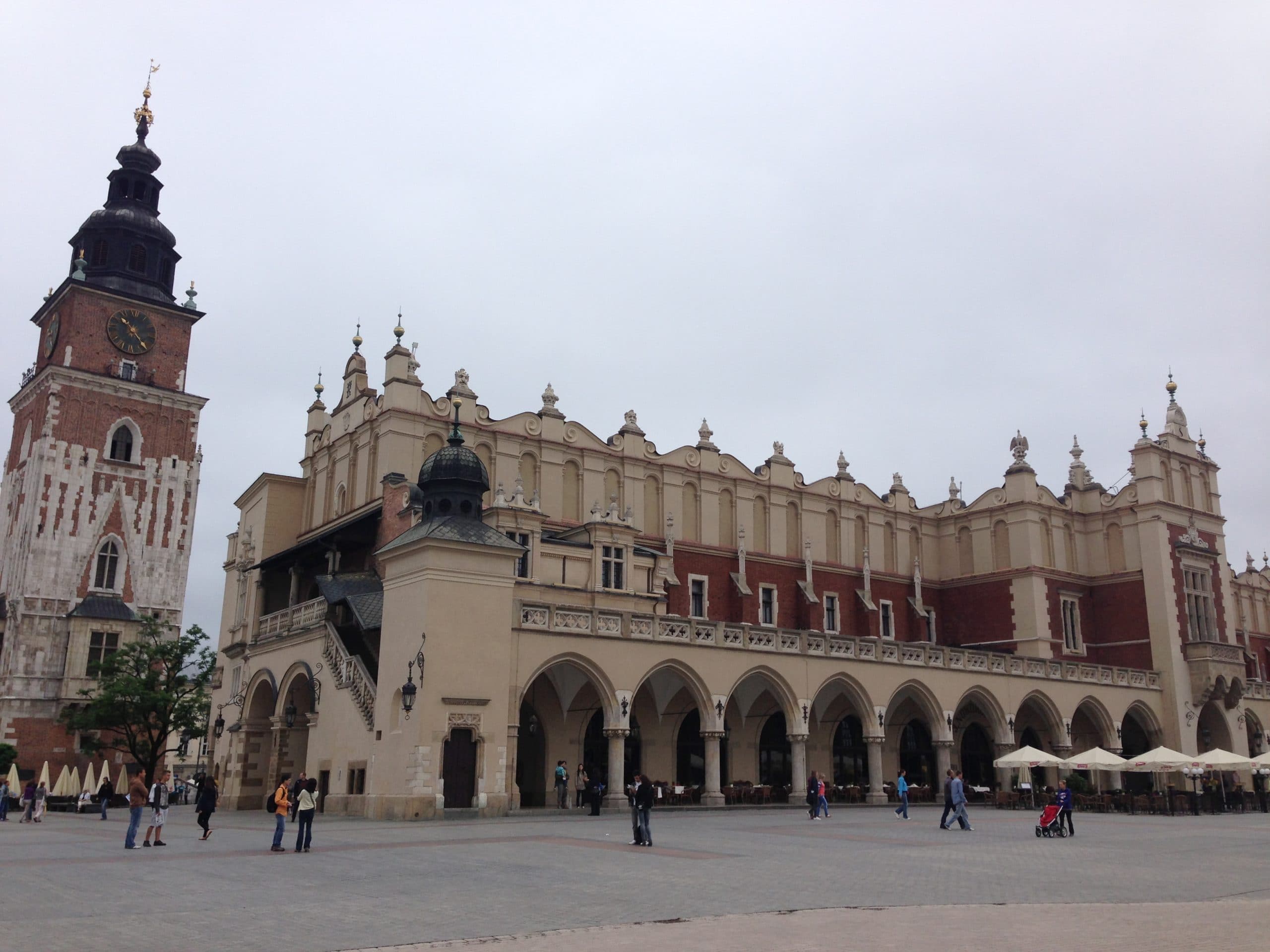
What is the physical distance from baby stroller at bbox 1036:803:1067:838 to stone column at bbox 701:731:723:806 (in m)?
12.3

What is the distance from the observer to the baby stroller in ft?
80.3

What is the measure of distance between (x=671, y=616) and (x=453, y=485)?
9.48 meters

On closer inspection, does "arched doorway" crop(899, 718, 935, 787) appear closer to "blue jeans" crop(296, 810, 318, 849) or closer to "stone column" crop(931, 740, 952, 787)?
"stone column" crop(931, 740, 952, 787)

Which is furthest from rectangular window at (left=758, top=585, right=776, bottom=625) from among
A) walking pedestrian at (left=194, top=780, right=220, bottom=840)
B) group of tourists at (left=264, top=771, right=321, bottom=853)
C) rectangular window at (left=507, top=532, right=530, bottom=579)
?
group of tourists at (left=264, top=771, right=321, bottom=853)

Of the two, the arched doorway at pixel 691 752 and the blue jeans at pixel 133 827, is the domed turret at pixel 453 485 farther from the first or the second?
the arched doorway at pixel 691 752

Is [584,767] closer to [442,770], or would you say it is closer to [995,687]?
[442,770]

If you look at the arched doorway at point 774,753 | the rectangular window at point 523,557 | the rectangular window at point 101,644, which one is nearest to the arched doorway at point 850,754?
the arched doorway at point 774,753

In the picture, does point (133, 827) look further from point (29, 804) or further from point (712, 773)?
point (712, 773)

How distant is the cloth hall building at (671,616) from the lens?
30094 millimetres

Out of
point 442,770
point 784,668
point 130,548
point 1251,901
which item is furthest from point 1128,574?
point 130,548

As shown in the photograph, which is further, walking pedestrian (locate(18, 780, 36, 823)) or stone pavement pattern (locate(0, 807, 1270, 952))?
walking pedestrian (locate(18, 780, 36, 823))

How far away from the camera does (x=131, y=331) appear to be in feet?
196

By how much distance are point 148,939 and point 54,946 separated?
2.54ft

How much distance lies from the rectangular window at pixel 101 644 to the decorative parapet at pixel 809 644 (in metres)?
30.3
